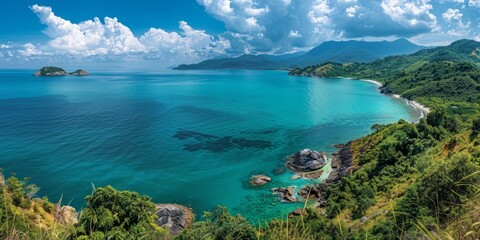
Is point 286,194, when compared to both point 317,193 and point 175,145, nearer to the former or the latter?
point 317,193

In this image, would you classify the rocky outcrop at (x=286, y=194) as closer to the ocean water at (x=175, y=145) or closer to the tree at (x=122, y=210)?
the ocean water at (x=175, y=145)

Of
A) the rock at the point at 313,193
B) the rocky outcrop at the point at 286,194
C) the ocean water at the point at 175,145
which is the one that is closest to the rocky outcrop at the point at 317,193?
the rock at the point at 313,193

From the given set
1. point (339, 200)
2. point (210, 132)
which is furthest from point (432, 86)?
point (339, 200)

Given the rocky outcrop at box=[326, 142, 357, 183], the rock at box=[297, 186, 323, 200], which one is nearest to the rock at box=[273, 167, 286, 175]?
the rock at box=[297, 186, 323, 200]

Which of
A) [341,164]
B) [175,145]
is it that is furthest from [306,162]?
[175,145]

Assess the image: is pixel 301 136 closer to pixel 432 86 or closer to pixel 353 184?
pixel 353 184
